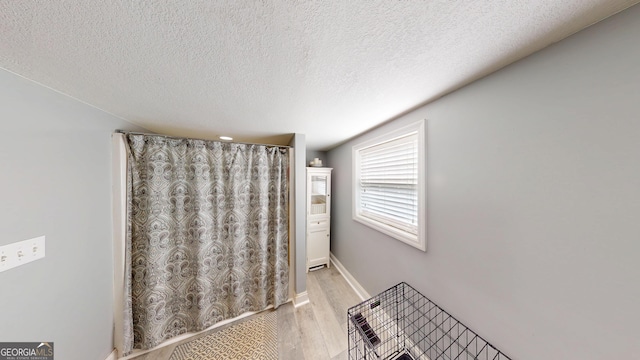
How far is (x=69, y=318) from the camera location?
42.8 inches

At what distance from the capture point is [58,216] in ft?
3.38

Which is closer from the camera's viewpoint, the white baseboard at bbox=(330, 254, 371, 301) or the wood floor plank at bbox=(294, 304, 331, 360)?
the wood floor plank at bbox=(294, 304, 331, 360)

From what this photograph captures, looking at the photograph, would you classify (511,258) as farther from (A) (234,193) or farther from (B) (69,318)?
(B) (69,318)

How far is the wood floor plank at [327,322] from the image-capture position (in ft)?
4.97

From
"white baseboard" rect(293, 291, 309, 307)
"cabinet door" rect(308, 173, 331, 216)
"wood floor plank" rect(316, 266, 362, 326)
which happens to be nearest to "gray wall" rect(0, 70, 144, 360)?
"white baseboard" rect(293, 291, 309, 307)

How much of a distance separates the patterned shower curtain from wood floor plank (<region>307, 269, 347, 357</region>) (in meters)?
0.39

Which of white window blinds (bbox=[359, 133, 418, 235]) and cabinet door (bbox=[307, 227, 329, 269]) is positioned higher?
white window blinds (bbox=[359, 133, 418, 235])

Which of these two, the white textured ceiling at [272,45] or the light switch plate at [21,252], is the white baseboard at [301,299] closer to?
the light switch plate at [21,252]

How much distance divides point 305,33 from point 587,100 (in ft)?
3.72

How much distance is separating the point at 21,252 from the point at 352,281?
2.61 metres

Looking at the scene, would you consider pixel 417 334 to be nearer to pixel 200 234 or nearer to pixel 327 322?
pixel 327 322

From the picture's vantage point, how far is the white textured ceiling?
57cm

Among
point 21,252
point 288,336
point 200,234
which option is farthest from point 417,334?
point 21,252

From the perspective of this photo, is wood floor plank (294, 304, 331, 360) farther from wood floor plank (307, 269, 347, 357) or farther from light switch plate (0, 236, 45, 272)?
light switch plate (0, 236, 45, 272)
